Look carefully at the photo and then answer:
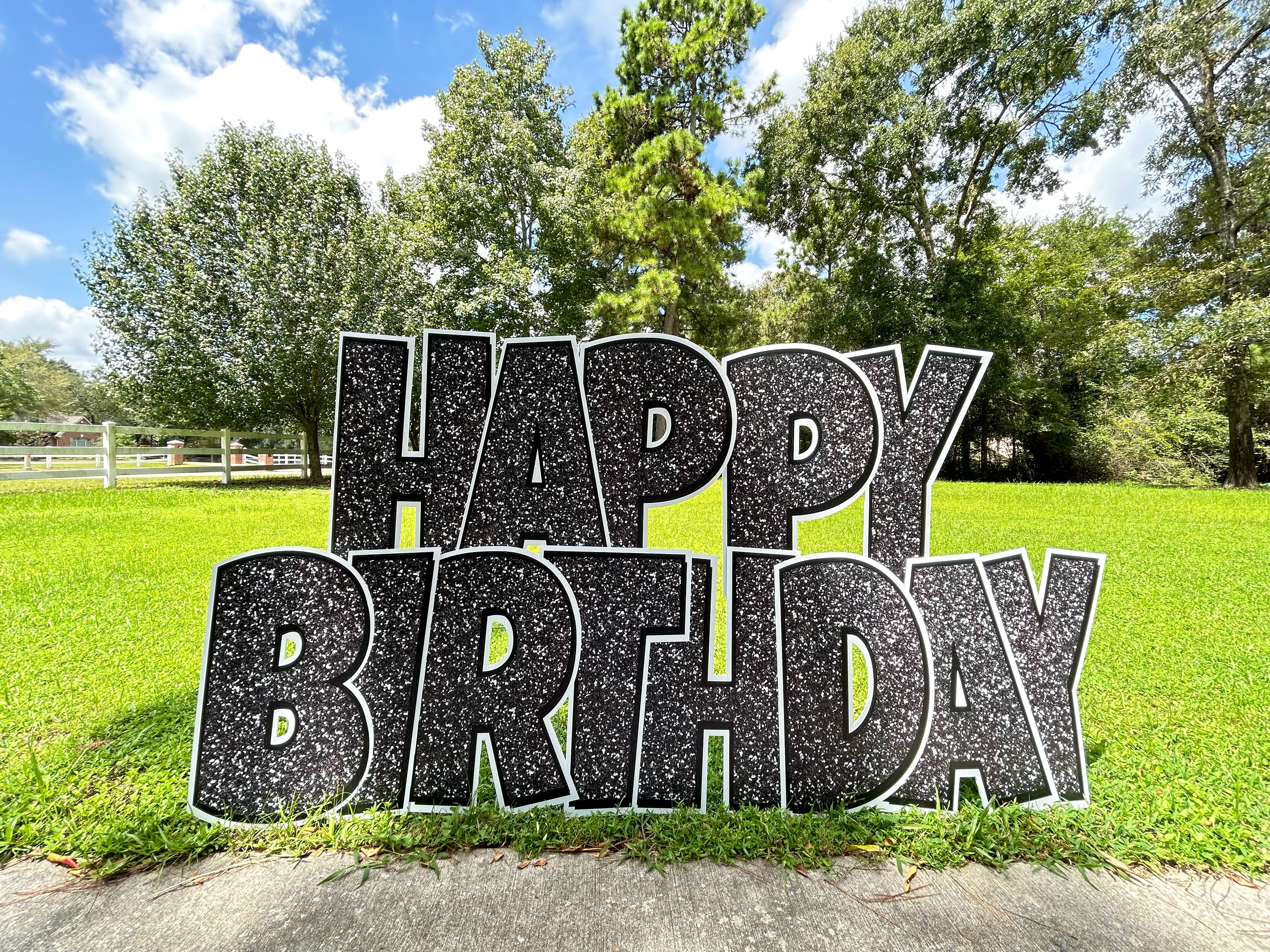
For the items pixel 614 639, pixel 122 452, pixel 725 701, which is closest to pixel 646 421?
pixel 614 639

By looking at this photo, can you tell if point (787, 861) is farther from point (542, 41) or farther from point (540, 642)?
point (542, 41)

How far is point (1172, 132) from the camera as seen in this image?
11273 millimetres

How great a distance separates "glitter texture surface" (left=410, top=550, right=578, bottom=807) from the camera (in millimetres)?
1686

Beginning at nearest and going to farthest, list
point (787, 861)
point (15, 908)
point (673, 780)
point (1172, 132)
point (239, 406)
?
point (15, 908) < point (787, 861) < point (673, 780) < point (1172, 132) < point (239, 406)

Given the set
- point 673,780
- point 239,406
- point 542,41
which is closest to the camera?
point 673,780

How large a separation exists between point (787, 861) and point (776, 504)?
1124 mm

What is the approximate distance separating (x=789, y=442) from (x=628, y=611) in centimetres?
87

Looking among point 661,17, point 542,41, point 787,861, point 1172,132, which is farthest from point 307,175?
point 1172,132

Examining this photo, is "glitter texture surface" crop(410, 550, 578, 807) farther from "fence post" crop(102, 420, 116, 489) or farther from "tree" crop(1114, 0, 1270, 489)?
"tree" crop(1114, 0, 1270, 489)

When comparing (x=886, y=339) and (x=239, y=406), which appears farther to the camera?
(x=886, y=339)

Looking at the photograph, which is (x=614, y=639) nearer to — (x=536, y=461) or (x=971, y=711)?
(x=536, y=461)

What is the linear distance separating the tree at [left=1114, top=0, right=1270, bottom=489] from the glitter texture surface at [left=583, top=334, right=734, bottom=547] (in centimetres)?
1396

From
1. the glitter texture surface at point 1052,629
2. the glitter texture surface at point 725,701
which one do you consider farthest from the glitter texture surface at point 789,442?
the glitter texture surface at point 1052,629

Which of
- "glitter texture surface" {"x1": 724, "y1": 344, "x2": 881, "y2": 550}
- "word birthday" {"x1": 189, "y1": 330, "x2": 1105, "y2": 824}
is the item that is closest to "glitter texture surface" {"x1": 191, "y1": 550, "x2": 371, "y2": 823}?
"word birthday" {"x1": 189, "y1": 330, "x2": 1105, "y2": 824}
